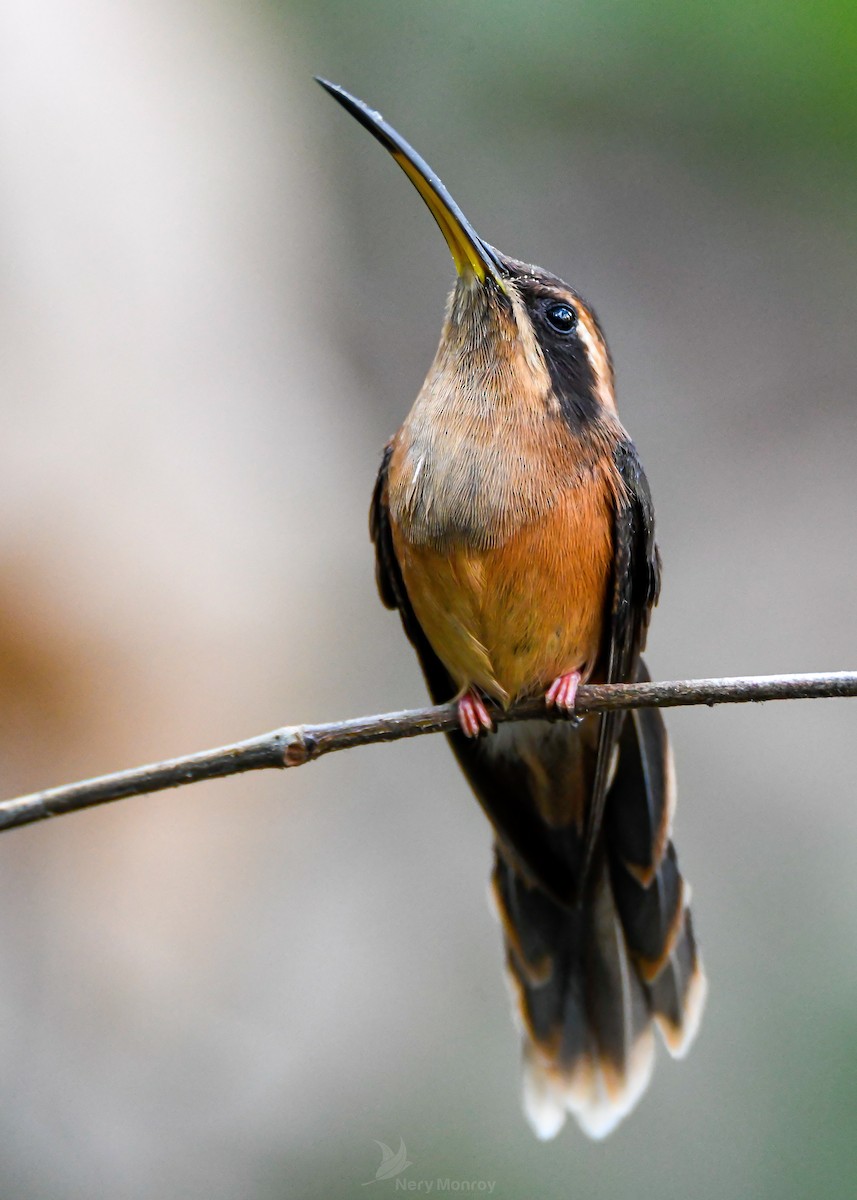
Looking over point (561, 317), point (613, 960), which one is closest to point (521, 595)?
point (561, 317)

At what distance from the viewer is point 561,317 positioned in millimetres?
3395

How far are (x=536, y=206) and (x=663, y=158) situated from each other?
0.76 meters

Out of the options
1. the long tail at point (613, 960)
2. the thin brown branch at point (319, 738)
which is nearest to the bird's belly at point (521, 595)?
the thin brown branch at point (319, 738)

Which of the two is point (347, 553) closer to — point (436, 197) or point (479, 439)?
point (479, 439)

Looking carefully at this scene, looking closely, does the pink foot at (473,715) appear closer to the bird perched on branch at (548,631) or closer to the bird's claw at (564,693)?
the bird perched on branch at (548,631)

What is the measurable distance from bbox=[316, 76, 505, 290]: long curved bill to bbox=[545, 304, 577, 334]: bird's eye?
171mm

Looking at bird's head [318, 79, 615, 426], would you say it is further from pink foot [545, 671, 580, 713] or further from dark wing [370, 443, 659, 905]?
pink foot [545, 671, 580, 713]

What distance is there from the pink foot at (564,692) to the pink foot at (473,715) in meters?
0.18

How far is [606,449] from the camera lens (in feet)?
10.6

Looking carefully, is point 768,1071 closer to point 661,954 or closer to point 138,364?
point 661,954

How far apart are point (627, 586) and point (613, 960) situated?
139 centimetres

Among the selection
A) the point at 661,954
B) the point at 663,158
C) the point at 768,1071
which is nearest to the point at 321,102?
the point at 663,158

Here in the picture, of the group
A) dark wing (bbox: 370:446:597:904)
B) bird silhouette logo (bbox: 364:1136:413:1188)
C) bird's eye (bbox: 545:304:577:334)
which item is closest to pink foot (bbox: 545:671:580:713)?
dark wing (bbox: 370:446:597:904)

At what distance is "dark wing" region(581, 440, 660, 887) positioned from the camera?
10.6 feet
